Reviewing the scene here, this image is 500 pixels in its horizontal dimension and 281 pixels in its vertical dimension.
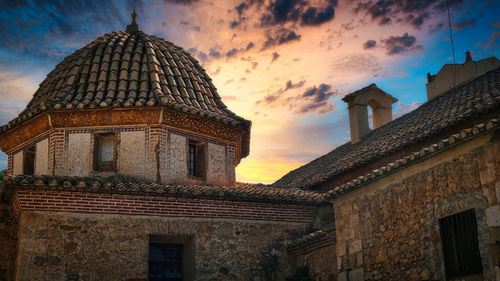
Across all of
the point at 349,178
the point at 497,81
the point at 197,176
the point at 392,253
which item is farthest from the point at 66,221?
the point at 497,81

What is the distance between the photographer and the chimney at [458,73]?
15.8 metres

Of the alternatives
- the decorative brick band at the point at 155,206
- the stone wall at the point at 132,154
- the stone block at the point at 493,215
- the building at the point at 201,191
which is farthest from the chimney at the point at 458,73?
the stone block at the point at 493,215

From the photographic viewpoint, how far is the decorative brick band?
36.0 ft

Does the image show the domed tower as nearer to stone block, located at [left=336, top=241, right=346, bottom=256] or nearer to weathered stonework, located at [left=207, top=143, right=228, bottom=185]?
weathered stonework, located at [left=207, top=143, right=228, bottom=185]

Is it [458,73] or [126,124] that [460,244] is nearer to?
[126,124]

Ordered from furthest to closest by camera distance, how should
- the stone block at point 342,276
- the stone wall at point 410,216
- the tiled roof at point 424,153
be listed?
the stone block at point 342,276 < the stone wall at point 410,216 < the tiled roof at point 424,153

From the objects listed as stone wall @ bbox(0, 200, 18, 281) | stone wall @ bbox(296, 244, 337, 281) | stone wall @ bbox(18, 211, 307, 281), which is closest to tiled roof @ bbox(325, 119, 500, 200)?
stone wall @ bbox(296, 244, 337, 281)

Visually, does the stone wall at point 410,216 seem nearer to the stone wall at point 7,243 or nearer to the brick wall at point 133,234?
the brick wall at point 133,234

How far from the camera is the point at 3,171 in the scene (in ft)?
59.0

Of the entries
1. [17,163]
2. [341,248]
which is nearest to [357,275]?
[341,248]

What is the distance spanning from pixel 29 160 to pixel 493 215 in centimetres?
1082

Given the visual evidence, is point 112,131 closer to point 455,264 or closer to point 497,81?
point 455,264

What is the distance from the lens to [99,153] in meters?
13.0

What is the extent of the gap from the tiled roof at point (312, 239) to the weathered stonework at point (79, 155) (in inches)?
196
